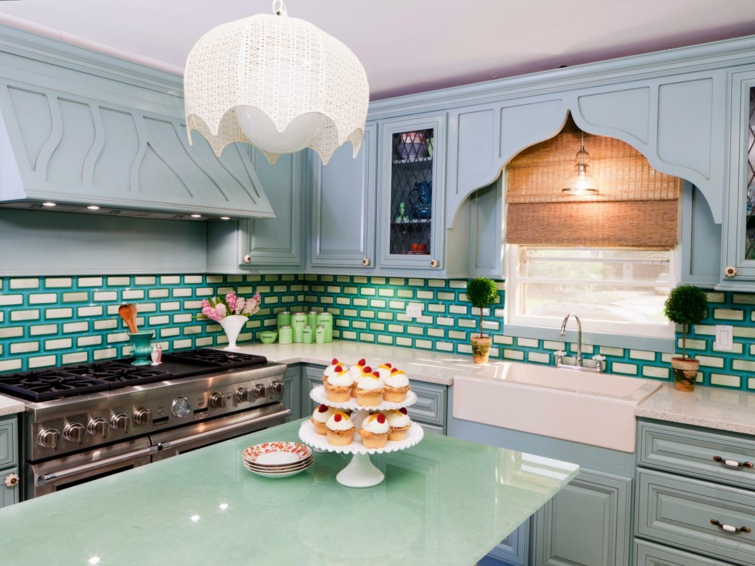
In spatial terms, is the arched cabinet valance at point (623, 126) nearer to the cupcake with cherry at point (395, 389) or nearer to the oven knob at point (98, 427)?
the cupcake with cherry at point (395, 389)

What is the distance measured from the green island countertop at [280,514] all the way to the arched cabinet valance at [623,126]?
1557 millimetres

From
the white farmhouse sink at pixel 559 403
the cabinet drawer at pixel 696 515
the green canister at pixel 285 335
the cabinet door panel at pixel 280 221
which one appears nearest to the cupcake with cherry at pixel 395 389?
the white farmhouse sink at pixel 559 403

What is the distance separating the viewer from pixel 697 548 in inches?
91.0

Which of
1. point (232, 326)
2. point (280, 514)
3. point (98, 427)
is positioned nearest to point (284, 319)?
point (232, 326)

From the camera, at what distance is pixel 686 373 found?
8.92ft

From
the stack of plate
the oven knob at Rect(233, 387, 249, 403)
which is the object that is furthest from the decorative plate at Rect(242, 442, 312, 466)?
the oven knob at Rect(233, 387, 249, 403)

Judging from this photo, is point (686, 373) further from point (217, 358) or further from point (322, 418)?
point (217, 358)

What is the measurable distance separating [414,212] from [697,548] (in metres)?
2.11

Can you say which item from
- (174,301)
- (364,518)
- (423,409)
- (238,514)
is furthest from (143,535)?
(174,301)

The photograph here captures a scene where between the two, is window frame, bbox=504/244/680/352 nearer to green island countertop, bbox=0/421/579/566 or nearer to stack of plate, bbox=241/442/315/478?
green island countertop, bbox=0/421/579/566

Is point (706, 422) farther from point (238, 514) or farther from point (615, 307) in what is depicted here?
point (238, 514)

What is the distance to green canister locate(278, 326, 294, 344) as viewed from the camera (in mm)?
3992

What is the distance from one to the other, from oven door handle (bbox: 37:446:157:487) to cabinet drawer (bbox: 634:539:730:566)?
7.03 feet

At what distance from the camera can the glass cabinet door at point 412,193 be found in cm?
333
